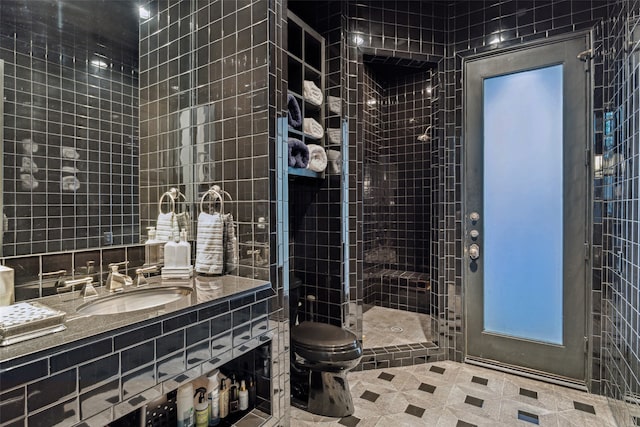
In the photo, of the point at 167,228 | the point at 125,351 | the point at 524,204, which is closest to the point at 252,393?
the point at 125,351

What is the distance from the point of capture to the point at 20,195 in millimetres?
1228

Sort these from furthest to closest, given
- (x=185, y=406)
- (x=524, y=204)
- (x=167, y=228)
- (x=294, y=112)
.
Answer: (x=524, y=204), (x=294, y=112), (x=167, y=228), (x=185, y=406)

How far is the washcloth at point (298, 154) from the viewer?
195cm

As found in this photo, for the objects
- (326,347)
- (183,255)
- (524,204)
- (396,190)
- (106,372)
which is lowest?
(326,347)

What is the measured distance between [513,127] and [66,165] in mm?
2695

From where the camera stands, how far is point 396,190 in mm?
3723

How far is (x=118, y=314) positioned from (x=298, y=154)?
131 cm

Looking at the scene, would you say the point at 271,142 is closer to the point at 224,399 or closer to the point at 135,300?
the point at 135,300

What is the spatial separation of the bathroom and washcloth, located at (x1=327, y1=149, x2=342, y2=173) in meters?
0.04

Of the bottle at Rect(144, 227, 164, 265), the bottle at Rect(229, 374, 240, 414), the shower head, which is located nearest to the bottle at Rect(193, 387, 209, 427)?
the bottle at Rect(229, 374, 240, 414)

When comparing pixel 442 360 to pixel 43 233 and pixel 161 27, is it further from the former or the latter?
pixel 161 27

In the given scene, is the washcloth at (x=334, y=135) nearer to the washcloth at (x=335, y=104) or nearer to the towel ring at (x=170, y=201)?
the washcloth at (x=335, y=104)

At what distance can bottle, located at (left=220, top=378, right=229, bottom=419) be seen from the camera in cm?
150

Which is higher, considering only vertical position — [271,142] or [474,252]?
[271,142]
